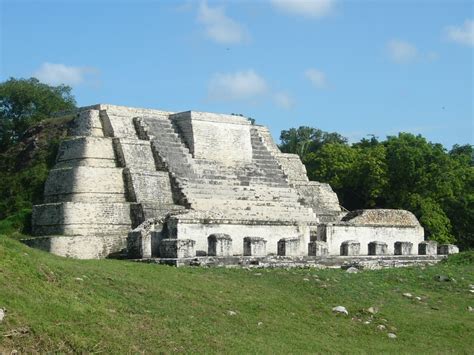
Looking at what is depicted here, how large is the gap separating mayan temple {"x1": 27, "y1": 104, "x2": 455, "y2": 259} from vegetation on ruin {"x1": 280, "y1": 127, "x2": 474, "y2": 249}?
8.01m

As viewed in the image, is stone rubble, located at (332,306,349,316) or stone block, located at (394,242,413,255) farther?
stone block, located at (394,242,413,255)

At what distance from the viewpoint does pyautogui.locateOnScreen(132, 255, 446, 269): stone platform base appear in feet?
77.3

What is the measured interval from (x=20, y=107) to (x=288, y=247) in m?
13.5

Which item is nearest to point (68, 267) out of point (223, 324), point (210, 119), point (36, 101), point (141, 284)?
point (141, 284)

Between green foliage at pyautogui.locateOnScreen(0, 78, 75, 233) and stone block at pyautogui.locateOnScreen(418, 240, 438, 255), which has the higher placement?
green foliage at pyautogui.locateOnScreen(0, 78, 75, 233)

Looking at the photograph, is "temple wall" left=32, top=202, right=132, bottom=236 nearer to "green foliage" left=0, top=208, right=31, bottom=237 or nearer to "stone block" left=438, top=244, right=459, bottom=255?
"green foliage" left=0, top=208, right=31, bottom=237

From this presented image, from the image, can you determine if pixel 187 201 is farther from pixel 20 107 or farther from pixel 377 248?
pixel 20 107

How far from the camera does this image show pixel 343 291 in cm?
2075

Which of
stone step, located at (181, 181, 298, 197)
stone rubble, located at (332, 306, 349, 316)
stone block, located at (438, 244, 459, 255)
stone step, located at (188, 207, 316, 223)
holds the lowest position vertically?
stone rubble, located at (332, 306, 349, 316)

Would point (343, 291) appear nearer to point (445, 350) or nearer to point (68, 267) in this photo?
point (445, 350)

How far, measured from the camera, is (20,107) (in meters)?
34.2

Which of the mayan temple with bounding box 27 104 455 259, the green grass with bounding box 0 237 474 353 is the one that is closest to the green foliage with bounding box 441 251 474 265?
the mayan temple with bounding box 27 104 455 259

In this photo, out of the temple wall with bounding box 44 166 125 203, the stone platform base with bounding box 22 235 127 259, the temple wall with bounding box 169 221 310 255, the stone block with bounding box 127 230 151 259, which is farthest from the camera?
the temple wall with bounding box 44 166 125 203

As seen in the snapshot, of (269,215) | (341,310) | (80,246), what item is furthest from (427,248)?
(341,310)
